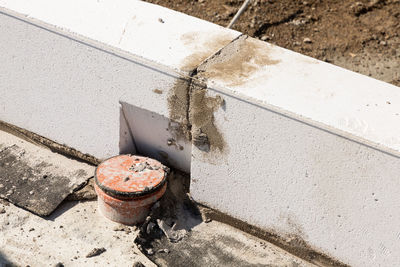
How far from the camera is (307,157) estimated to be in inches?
154

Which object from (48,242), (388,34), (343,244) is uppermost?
(388,34)

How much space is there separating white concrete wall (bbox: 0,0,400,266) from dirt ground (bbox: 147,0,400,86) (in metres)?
1.69

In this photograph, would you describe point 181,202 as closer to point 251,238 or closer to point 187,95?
point 251,238

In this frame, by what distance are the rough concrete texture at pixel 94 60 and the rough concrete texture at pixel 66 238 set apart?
57 centimetres

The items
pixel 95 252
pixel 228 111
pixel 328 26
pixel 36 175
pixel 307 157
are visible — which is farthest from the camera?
pixel 328 26

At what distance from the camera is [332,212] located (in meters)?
3.99

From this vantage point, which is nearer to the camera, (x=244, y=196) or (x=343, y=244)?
(x=343, y=244)

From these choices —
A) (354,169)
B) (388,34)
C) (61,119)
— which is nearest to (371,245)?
(354,169)

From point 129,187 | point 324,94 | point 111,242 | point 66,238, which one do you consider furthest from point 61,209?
point 324,94

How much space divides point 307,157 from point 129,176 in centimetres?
124

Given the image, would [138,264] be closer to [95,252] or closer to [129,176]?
[95,252]

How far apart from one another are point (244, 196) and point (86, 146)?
1.32 metres

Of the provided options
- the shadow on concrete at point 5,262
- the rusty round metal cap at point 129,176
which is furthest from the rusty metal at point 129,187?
the shadow on concrete at point 5,262

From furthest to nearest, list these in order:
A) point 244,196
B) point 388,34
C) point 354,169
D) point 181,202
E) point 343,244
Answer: point 388,34, point 181,202, point 244,196, point 343,244, point 354,169
